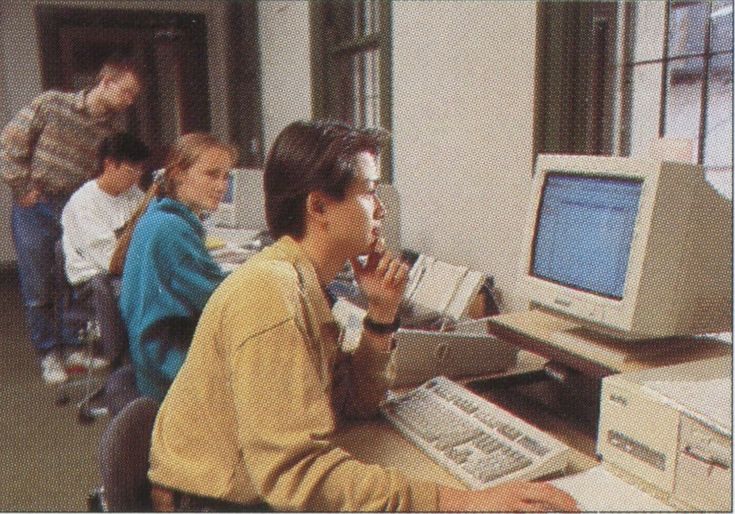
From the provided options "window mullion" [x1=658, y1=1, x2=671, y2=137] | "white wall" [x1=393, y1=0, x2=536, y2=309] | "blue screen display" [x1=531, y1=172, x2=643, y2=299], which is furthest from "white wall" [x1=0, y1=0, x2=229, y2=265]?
"blue screen display" [x1=531, y1=172, x2=643, y2=299]

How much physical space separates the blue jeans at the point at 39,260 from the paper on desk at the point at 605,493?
3331mm

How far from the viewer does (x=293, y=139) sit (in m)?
1.16

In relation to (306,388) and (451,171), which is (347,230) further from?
(451,171)

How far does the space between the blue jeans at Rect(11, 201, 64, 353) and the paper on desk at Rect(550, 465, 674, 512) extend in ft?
10.9

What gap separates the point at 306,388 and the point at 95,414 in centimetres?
255

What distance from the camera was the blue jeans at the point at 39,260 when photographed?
3.75 m

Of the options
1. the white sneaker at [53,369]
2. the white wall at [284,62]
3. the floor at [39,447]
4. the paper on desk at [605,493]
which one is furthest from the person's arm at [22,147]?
the paper on desk at [605,493]

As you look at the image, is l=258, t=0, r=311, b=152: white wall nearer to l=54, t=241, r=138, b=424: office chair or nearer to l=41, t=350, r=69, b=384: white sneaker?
l=54, t=241, r=138, b=424: office chair

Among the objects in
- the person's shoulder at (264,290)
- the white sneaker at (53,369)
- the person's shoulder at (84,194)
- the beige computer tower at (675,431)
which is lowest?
the white sneaker at (53,369)

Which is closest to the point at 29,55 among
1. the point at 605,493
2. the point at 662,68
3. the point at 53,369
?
the point at 53,369

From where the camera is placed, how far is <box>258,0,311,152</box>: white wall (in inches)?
→ 166

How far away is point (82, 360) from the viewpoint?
3.96 m

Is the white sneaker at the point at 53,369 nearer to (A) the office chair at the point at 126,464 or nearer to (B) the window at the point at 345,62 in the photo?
(B) the window at the point at 345,62

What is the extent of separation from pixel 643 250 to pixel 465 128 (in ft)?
4.40
